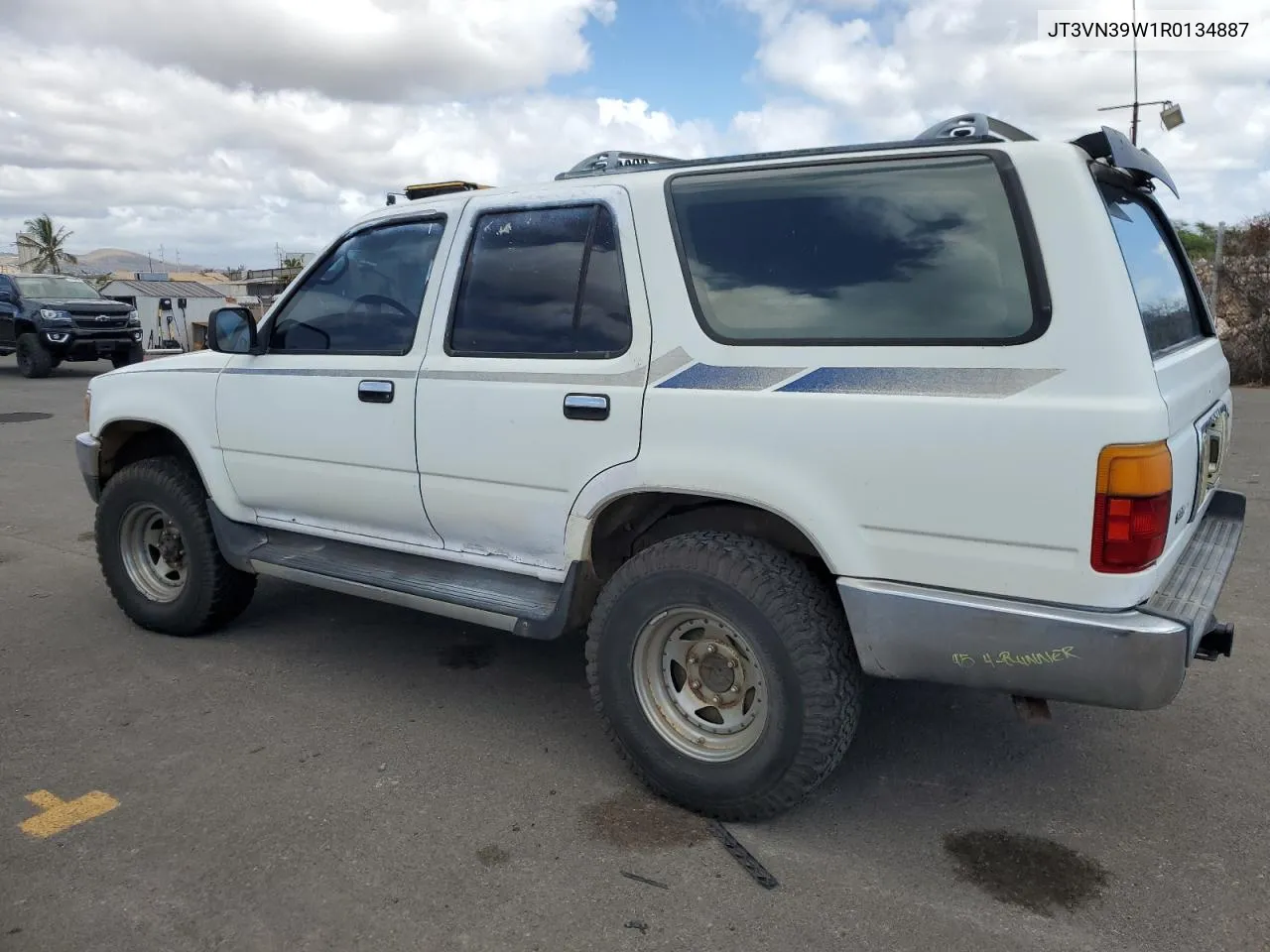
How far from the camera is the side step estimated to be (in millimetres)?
3424

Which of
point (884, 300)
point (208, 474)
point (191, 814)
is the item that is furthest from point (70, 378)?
point (884, 300)

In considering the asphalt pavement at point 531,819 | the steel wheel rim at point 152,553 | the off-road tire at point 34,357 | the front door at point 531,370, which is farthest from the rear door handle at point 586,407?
the off-road tire at point 34,357

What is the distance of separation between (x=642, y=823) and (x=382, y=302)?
2.19m

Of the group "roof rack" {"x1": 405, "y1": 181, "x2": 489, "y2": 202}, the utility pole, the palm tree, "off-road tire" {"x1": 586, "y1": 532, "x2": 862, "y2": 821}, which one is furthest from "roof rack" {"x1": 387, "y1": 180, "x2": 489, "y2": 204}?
the palm tree

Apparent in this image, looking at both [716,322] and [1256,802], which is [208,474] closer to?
[716,322]

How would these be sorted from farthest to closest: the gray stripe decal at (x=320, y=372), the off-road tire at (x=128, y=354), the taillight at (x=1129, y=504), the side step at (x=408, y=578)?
the off-road tire at (x=128, y=354), the gray stripe decal at (x=320, y=372), the side step at (x=408, y=578), the taillight at (x=1129, y=504)

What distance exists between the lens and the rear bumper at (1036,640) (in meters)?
2.47

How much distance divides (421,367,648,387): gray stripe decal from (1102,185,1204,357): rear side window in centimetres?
143

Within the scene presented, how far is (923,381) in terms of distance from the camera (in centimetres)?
264

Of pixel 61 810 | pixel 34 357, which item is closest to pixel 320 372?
pixel 61 810

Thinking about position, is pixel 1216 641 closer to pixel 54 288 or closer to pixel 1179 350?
pixel 1179 350

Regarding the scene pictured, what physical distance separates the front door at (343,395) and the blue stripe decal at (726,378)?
1140 millimetres

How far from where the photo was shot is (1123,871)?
2.82m

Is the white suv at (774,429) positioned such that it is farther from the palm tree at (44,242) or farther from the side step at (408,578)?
the palm tree at (44,242)
